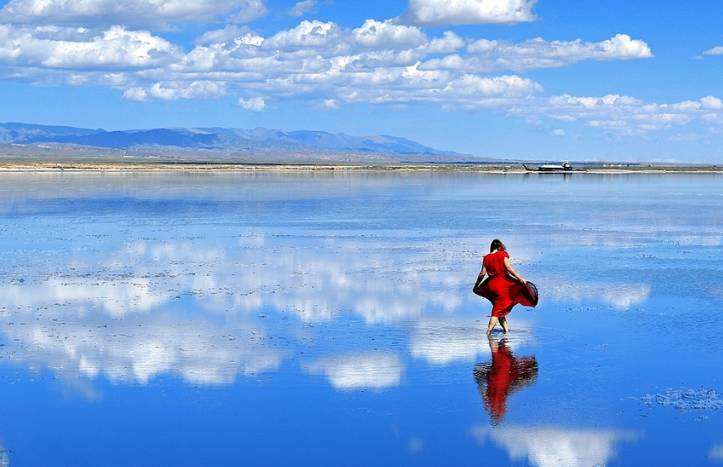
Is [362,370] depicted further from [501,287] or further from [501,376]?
[501,287]

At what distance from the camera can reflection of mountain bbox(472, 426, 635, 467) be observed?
1058cm

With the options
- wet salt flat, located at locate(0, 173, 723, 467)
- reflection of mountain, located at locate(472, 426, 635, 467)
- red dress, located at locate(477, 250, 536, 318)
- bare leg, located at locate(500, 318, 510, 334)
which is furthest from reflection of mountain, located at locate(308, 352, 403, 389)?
red dress, located at locate(477, 250, 536, 318)

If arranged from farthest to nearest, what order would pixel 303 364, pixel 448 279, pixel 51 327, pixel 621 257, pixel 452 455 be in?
pixel 621 257, pixel 448 279, pixel 51 327, pixel 303 364, pixel 452 455

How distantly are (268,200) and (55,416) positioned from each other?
49106mm

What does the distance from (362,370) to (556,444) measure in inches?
148

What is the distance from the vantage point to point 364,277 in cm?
2389

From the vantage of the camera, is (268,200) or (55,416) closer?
(55,416)

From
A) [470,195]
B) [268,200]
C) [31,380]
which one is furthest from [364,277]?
[470,195]

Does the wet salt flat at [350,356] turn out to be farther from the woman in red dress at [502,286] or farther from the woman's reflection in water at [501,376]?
the woman in red dress at [502,286]

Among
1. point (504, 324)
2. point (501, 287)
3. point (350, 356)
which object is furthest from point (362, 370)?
point (501, 287)

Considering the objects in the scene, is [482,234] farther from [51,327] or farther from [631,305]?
[51,327]

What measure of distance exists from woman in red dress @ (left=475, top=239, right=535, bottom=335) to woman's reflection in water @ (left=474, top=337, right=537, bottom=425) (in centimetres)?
115

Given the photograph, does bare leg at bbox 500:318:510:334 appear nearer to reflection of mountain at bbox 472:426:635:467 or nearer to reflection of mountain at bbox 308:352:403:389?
reflection of mountain at bbox 308:352:403:389

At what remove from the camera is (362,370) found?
1429 cm
